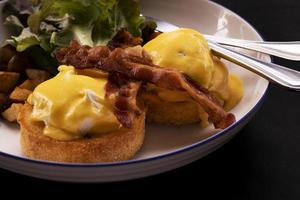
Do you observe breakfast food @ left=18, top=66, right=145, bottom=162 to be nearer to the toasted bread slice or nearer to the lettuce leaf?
the toasted bread slice

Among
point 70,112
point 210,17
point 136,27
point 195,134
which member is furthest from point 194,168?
point 210,17

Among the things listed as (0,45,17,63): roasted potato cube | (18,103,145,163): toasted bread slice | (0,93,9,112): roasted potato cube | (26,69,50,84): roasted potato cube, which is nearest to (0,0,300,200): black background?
(18,103,145,163): toasted bread slice

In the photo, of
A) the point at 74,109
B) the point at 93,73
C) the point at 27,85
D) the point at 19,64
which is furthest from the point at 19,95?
the point at 74,109

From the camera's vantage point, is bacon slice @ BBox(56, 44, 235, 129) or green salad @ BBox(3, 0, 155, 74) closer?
bacon slice @ BBox(56, 44, 235, 129)

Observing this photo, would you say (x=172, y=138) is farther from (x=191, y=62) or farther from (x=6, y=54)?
(x=6, y=54)

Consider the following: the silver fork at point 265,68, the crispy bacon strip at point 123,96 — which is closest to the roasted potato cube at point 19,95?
the crispy bacon strip at point 123,96

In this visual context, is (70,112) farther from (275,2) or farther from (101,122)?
(275,2)
